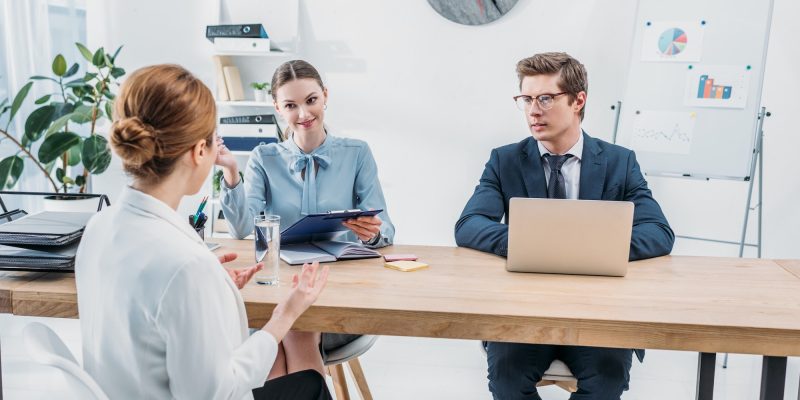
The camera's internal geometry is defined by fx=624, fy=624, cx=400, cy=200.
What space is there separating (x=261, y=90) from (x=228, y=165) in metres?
1.92

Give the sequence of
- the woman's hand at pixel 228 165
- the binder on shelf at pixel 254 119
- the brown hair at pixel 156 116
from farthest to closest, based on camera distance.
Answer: the binder on shelf at pixel 254 119
the woman's hand at pixel 228 165
the brown hair at pixel 156 116

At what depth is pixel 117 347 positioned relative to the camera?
0.93 m

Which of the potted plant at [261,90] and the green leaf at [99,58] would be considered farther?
the potted plant at [261,90]

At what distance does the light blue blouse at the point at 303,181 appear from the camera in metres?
2.06

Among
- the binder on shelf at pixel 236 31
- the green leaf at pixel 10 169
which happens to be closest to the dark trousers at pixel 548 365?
the binder on shelf at pixel 236 31

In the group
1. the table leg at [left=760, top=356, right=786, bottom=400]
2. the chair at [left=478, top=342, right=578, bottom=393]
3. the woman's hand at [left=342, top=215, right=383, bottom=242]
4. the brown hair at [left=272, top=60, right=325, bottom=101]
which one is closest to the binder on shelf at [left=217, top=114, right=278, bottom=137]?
the brown hair at [left=272, top=60, right=325, bottom=101]

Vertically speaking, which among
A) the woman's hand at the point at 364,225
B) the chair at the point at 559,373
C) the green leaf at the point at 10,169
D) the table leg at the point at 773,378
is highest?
the woman's hand at the point at 364,225

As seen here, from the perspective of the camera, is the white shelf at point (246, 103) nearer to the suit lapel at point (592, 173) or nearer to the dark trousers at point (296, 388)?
the suit lapel at point (592, 173)

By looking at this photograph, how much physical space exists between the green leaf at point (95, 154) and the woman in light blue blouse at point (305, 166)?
1.54m

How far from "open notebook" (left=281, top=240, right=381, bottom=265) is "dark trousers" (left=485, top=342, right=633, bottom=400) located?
428 millimetres

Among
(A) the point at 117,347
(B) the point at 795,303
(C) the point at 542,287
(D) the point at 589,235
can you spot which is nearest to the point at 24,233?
(A) the point at 117,347

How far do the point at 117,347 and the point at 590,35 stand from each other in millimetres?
3073

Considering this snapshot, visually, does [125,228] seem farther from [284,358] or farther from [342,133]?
[342,133]

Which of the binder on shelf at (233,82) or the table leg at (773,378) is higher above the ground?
the binder on shelf at (233,82)
